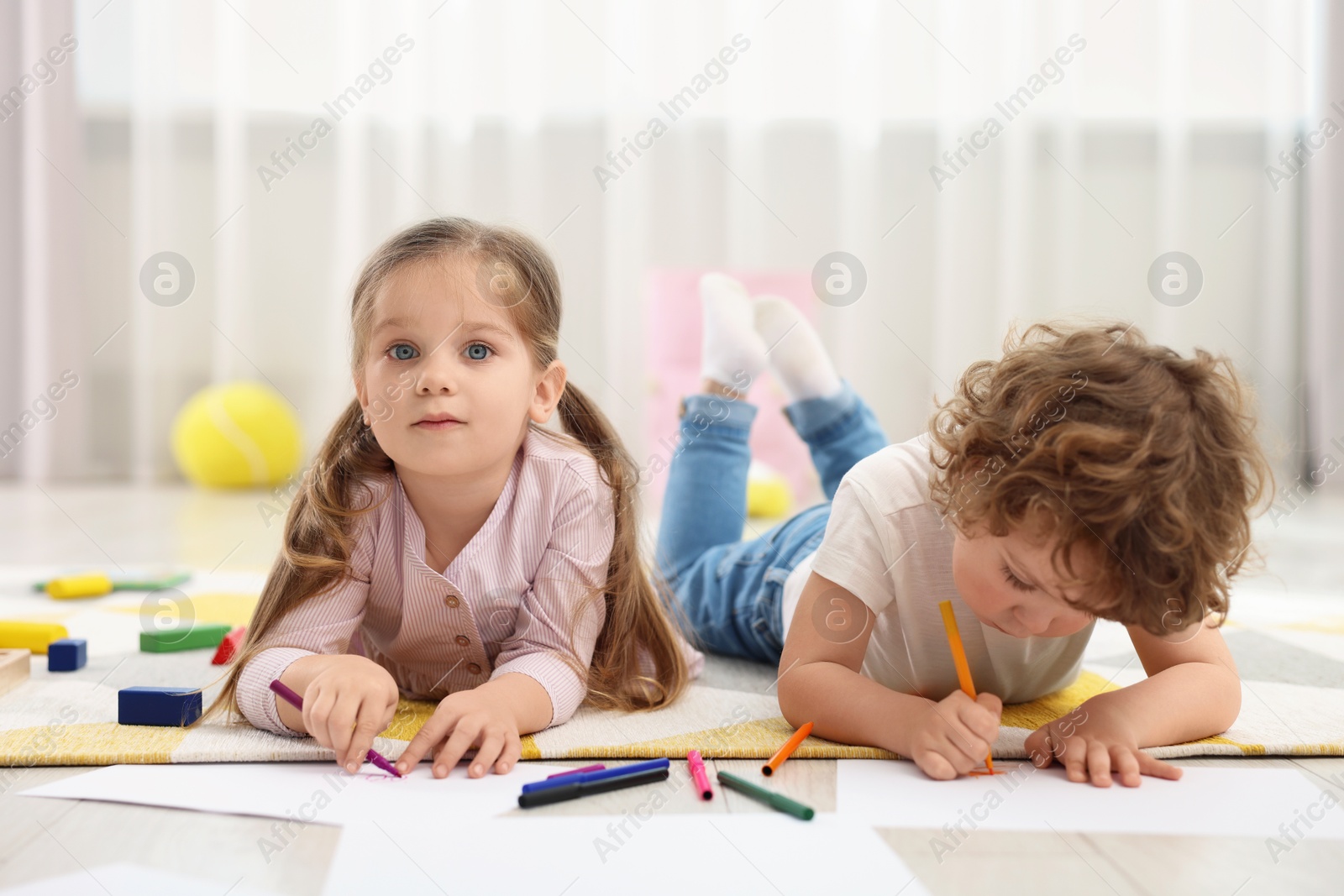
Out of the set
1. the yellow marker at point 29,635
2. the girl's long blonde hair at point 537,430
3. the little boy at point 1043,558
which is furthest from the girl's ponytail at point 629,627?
the yellow marker at point 29,635

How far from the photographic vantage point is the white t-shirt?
84 centimetres

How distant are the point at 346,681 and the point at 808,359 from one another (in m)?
0.72

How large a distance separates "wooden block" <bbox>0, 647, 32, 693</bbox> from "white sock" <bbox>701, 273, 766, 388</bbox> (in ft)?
2.49

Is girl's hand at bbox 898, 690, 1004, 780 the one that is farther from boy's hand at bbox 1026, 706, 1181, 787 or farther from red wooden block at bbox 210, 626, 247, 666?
red wooden block at bbox 210, 626, 247, 666

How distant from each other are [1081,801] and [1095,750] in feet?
0.20

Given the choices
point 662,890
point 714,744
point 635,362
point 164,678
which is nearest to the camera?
point 662,890

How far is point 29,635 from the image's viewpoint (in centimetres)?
109

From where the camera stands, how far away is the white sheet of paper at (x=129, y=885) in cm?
55

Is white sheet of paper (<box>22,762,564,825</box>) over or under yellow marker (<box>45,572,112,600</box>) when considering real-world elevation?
over

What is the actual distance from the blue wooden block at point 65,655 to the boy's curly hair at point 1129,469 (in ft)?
2.65

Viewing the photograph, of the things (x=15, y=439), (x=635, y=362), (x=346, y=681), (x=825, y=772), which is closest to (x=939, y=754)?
(x=825, y=772)

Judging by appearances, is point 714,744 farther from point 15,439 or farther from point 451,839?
point 15,439

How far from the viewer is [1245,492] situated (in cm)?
71

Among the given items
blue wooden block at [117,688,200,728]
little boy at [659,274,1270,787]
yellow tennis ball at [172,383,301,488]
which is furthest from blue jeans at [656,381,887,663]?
yellow tennis ball at [172,383,301,488]
